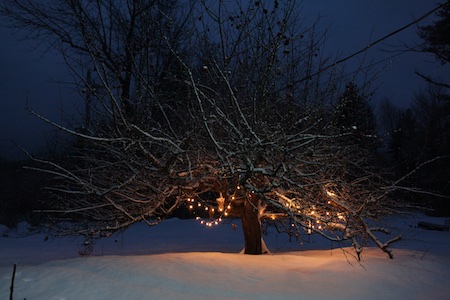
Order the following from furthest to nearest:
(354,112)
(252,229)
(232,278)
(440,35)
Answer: (440,35) < (354,112) < (252,229) < (232,278)

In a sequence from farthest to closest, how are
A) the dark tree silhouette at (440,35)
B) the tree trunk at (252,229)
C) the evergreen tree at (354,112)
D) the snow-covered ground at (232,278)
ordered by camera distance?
the dark tree silhouette at (440,35) < the tree trunk at (252,229) < the evergreen tree at (354,112) < the snow-covered ground at (232,278)

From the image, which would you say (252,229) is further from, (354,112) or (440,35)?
(440,35)

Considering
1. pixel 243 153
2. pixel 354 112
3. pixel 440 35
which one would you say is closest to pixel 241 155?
pixel 243 153

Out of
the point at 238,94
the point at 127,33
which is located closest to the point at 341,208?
the point at 238,94

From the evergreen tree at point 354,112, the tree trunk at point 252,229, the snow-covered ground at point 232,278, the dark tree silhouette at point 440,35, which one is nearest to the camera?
the snow-covered ground at point 232,278

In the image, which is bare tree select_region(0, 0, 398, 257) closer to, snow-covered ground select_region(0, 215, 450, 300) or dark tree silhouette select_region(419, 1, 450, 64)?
snow-covered ground select_region(0, 215, 450, 300)

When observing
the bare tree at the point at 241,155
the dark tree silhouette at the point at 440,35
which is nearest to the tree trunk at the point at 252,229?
the bare tree at the point at 241,155

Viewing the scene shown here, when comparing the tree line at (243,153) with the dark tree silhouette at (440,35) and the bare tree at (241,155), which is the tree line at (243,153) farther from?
the dark tree silhouette at (440,35)

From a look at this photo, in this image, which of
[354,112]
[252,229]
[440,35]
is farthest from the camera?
[440,35]

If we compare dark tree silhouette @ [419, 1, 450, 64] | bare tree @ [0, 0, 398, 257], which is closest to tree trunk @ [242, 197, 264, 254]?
bare tree @ [0, 0, 398, 257]

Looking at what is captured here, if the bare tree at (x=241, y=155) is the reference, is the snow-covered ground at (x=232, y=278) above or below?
below

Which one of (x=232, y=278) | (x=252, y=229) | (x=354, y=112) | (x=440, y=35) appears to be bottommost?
(x=232, y=278)

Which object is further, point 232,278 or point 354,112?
point 354,112

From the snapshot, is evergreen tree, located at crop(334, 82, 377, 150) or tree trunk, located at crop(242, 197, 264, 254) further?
tree trunk, located at crop(242, 197, 264, 254)
